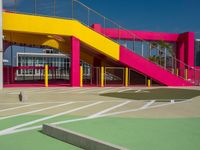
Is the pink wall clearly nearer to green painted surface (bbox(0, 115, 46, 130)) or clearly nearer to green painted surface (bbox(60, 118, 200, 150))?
green painted surface (bbox(0, 115, 46, 130))

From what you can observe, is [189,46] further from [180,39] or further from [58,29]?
[58,29]

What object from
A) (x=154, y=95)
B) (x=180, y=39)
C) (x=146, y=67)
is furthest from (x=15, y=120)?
(x=180, y=39)

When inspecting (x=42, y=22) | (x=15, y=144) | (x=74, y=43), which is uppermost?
(x=42, y=22)

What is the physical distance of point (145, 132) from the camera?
613 cm

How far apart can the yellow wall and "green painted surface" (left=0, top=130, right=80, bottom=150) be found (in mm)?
14988

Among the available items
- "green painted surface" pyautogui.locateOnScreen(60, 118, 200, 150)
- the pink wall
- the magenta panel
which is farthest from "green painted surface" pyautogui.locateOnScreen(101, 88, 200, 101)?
the pink wall

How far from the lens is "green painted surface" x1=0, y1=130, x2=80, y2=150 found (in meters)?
5.00

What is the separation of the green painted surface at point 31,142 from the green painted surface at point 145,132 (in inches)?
33.0

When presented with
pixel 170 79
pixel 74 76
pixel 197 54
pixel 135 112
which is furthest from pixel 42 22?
pixel 197 54

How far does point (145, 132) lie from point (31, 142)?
2.42m

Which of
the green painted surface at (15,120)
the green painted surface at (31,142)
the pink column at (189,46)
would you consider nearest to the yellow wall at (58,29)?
the green painted surface at (15,120)

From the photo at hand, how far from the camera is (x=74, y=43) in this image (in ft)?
69.5

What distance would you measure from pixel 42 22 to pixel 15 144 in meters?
16.3

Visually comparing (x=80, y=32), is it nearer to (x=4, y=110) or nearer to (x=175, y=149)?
(x=4, y=110)
